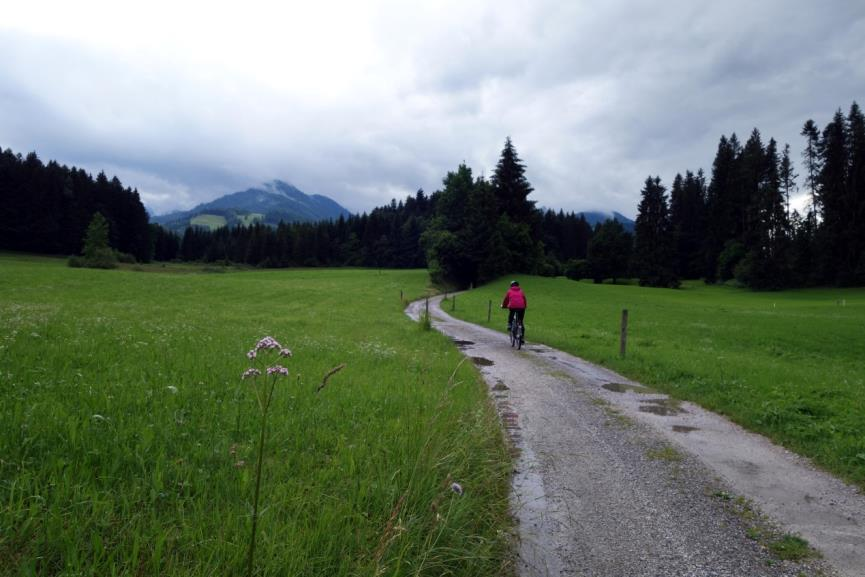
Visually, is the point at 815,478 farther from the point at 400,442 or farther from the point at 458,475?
the point at 400,442

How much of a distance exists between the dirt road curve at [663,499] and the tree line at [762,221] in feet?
284

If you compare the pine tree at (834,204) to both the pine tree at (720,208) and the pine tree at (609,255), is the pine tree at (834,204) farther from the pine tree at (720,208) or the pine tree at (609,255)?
the pine tree at (609,255)

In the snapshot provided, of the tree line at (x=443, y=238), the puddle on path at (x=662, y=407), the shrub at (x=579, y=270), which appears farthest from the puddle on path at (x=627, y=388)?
the shrub at (x=579, y=270)

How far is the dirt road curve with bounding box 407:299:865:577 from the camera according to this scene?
4.02 metres

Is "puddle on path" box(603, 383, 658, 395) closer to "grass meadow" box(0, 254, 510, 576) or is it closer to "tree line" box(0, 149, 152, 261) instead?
"grass meadow" box(0, 254, 510, 576)

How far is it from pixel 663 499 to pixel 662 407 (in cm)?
486

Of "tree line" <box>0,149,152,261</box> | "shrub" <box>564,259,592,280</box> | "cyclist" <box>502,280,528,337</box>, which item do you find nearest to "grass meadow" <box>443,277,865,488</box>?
"cyclist" <box>502,280,528,337</box>

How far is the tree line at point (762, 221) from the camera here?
7469 centimetres

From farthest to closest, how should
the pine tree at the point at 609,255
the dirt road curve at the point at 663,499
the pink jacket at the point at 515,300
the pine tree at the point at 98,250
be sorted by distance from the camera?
the pine tree at the point at 609,255 < the pine tree at the point at 98,250 < the pink jacket at the point at 515,300 < the dirt road curve at the point at 663,499

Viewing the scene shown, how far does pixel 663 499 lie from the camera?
5.18 metres

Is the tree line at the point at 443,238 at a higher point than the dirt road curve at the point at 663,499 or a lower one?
higher

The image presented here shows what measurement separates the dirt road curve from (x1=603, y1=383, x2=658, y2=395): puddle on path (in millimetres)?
1761

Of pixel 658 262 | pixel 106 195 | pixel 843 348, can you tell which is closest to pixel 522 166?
pixel 658 262

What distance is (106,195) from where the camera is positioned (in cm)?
10831
